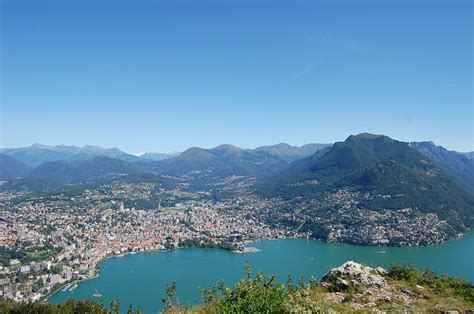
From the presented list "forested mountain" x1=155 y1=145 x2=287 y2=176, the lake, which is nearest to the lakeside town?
the lake

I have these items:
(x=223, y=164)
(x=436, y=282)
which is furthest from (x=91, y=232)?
(x=223, y=164)

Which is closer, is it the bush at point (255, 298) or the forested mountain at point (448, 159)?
the bush at point (255, 298)

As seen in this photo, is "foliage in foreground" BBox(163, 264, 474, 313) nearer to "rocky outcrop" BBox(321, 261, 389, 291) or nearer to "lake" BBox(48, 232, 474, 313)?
"rocky outcrop" BBox(321, 261, 389, 291)

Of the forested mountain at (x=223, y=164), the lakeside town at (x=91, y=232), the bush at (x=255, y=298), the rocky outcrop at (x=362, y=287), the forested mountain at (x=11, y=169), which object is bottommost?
the lakeside town at (x=91, y=232)

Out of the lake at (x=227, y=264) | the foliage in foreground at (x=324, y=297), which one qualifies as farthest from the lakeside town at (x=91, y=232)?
the foliage in foreground at (x=324, y=297)

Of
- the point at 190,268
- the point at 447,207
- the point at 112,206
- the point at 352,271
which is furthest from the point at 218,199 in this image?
the point at 352,271

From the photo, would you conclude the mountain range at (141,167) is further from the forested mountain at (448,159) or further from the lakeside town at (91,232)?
the lakeside town at (91,232)

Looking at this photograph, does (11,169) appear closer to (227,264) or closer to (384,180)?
(384,180)
